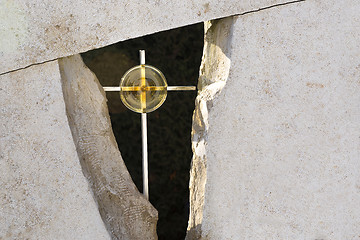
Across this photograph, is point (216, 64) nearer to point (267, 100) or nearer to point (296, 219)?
point (267, 100)

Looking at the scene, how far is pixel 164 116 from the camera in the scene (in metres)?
4.61

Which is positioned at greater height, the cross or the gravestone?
the cross

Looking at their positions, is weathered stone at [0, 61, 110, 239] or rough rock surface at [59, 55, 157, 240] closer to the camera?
weathered stone at [0, 61, 110, 239]

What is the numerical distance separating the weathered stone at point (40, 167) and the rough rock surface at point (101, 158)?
0.08 m

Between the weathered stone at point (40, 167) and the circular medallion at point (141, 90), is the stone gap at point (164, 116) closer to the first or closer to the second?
the circular medallion at point (141, 90)

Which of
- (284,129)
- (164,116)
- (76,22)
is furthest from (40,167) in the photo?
(164,116)

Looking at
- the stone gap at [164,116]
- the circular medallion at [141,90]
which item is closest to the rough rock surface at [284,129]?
the circular medallion at [141,90]

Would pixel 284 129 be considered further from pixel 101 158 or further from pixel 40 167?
pixel 40 167

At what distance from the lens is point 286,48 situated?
7.62 feet

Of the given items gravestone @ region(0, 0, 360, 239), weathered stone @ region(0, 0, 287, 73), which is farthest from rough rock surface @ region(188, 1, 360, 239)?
weathered stone @ region(0, 0, 287, 73)

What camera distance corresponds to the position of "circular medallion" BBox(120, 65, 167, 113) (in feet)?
11.2

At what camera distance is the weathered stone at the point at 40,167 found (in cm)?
221

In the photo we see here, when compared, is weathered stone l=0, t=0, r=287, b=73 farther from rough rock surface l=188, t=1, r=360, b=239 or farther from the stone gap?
the stone gap

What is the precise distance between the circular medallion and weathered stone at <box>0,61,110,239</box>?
1.20 meters
